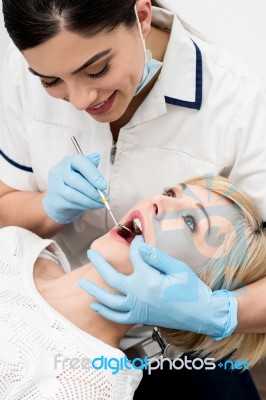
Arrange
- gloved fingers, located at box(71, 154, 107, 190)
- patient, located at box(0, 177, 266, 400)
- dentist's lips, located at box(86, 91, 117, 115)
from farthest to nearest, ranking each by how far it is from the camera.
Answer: gloved fingers, located at box(71, 154, 107, 190) → dentist's lips, located at box(86, 91, 117, 115) → patient, located at box(0, 177, 266, 400)

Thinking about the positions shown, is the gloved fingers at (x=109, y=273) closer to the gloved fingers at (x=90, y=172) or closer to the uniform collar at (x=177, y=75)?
the gloved fingers at (x=90, y=172)

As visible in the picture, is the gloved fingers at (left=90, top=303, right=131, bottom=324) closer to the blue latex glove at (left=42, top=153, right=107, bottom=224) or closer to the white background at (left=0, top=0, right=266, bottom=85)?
the blue latex glove at (left=42, top=153, right=107, bottom=224)

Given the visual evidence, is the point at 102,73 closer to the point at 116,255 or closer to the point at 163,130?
the point at 163,130

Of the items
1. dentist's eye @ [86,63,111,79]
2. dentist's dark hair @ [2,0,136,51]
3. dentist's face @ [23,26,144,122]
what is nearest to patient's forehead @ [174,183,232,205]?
dentist's face @ [23,26,144,122]

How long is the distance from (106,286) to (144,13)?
0.75 meters

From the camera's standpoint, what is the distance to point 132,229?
160cm

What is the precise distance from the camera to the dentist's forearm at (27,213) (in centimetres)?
184

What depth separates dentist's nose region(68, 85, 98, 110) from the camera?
142 cm

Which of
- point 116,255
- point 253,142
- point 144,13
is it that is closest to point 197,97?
point 253,142

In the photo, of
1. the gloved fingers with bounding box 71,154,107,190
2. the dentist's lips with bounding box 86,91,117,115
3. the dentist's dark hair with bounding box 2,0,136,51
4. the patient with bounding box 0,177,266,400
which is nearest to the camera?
the dentist's dark hair with bounding box 2,0,136,51

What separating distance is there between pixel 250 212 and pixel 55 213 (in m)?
0.61

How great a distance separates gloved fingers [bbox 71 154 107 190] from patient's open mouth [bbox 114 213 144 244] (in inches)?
5.3

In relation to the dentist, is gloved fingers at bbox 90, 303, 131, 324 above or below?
below

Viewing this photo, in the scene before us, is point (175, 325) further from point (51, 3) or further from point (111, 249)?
point (51, 3)
